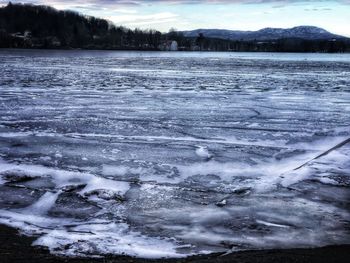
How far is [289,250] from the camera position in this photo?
519 cm

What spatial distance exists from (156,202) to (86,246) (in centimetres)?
188

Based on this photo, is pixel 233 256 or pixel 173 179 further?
pixel 173 179

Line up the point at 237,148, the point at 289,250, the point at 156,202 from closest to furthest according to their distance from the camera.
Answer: the point at 289,250
the point at 156,202
the point at 237,148

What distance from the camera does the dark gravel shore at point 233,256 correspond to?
15.9 ft

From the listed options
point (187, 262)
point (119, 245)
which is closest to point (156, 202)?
point (119, 245)

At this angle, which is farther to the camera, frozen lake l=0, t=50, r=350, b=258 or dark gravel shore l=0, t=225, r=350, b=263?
frozen lake l=0, t=50, r=350, b=258

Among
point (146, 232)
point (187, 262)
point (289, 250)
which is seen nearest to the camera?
point (187, 262)

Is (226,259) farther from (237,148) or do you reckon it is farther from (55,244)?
(237,148)

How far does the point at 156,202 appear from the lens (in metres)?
6.95

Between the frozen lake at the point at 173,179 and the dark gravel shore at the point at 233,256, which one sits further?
the frozen lake at the point at 173,179

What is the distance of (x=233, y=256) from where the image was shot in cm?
500

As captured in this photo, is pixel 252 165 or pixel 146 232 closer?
pixel 146 232

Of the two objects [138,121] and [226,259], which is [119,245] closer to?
[226,259]

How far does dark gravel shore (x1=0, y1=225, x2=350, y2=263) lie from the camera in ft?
15.9
